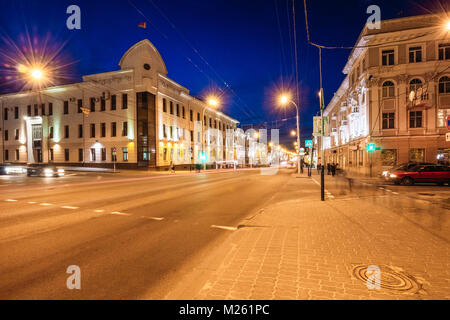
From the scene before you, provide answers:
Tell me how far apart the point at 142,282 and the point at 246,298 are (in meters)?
1.54

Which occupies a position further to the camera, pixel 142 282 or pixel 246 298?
pixel 142 282

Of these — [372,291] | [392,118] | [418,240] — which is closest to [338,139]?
[392,118]

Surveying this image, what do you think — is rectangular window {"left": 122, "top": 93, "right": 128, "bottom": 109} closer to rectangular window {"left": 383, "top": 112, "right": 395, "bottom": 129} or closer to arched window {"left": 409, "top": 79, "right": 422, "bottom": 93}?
rectangular window {"left": 383, "top": 112, "right": 395, "bottom": 129}

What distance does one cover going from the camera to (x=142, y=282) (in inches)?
124

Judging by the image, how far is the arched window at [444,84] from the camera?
23102mm

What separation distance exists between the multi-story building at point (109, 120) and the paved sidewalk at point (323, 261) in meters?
30.0

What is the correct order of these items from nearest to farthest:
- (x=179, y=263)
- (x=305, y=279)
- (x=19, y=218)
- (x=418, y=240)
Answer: (x=305, y=279) → (x=179, y=263) → (x=418, y=240) → (x=19, y=218)

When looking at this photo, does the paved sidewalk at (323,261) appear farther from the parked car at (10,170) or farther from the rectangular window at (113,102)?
the rectangular window at (113,102)

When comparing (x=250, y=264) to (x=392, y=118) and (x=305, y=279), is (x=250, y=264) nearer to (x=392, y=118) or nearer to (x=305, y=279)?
(x=305, y=279)

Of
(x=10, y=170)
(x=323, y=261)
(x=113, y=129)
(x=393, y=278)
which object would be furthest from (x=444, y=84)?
(x=10, y=170)

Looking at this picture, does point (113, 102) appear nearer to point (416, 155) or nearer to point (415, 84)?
point (415, 84)

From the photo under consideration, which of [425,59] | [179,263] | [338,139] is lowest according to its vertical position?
[179,263]

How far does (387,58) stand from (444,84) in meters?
6.18

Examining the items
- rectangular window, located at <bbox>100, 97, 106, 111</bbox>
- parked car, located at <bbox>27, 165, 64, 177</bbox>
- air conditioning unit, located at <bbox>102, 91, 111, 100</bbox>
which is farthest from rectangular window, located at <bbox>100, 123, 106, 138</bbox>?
parked car, located at <bbox>27, 165, 64, 177</bbox>
